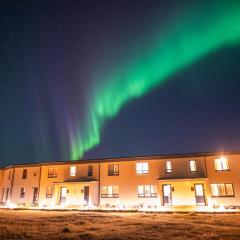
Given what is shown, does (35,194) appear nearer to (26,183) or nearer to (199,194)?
(26,183)

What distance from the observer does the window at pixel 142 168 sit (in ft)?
100

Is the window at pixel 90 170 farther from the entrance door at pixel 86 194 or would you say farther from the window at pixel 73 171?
the window at pixel 73 171

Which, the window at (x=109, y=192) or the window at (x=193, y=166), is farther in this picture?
the window at (x=109, y=192)

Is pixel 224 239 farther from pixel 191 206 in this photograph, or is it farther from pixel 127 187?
pixel 127 187

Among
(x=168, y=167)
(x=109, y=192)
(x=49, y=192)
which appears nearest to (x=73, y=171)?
(x=49, y=192)

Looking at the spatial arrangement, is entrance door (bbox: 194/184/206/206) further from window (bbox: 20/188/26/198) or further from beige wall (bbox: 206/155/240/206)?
window (bbox: 20/188/26/198)

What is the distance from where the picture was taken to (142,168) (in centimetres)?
3070

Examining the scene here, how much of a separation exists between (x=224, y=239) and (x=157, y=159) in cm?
2003

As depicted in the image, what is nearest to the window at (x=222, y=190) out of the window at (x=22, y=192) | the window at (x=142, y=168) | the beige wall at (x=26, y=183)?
the window at (x=142, y=168)

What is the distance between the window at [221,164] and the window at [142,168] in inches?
310

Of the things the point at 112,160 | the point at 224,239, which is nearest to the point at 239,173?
the point at 112,160

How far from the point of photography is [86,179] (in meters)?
33.0

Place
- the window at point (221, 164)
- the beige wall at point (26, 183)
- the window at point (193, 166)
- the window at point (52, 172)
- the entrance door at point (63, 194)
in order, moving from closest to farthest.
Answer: the window at point (221, 164) < the window at point (193, 166) < the entrance door at point (63, 194) < the window at point (52, 172) < the beige wall at point (26, 183)

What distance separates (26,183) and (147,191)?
18644 millimetres
